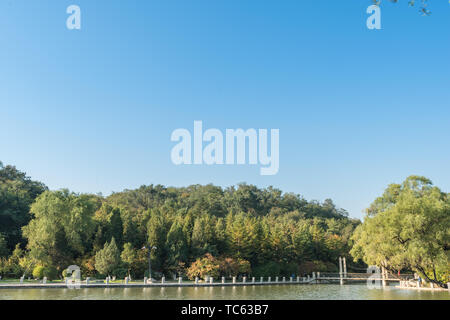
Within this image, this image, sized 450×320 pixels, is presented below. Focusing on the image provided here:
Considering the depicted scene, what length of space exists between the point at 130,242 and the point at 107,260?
187 inches

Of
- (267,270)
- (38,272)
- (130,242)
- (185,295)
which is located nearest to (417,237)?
(185,295)

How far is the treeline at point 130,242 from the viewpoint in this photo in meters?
32.2

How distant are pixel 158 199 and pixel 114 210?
3639 cm

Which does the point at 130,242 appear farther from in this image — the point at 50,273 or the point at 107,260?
the point at 50,273

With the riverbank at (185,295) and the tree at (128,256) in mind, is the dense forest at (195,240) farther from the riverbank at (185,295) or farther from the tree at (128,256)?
the riverbank at (185,295)

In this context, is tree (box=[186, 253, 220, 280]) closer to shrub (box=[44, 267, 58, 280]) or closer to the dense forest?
the dense forest

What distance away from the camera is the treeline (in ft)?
106

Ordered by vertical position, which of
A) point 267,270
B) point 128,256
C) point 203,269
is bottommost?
point 267,270

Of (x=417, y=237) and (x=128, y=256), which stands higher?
(x=417, y=237)

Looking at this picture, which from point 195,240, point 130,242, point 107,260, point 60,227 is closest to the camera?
point 107,260

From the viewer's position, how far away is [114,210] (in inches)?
1521

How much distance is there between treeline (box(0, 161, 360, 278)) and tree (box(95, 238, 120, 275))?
0.08 metres

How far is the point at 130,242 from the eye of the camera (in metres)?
36.5
